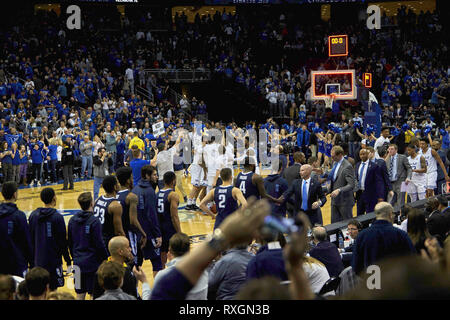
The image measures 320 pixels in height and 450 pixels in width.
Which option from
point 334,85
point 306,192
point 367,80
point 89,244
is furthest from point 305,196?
point 367,80

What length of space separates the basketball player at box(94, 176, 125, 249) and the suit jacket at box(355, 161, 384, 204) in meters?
5.06

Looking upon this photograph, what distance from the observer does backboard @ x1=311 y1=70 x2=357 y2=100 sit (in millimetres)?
23250

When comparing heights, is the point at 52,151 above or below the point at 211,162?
above

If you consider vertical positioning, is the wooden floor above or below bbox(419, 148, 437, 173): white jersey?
below

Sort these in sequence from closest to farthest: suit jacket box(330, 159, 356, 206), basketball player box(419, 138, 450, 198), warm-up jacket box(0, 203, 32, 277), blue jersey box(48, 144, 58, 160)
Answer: warm-up jacket box(0, 203, 32, 277) → suit jacket box(330, 159, 356, 206) → basketball player box(419, 138, 450, 198) → blue jersey box(48, 144, 58, 160)

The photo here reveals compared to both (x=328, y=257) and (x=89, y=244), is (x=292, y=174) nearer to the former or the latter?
(x=328, y=257)

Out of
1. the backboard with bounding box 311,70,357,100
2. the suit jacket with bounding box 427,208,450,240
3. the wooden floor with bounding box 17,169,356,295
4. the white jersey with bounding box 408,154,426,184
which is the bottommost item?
the wooden floor with bounding box 17,169,356,295

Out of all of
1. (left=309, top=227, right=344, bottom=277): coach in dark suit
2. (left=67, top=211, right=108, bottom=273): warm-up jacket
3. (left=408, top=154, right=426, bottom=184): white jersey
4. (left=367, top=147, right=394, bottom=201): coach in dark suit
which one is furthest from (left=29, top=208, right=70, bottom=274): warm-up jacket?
(left=408, top=154, right=426, bottom=184): white jersey

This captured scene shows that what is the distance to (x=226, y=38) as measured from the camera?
34.2m

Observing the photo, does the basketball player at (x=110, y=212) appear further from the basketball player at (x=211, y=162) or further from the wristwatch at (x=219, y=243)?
the basketball player at (x=211, y=162)

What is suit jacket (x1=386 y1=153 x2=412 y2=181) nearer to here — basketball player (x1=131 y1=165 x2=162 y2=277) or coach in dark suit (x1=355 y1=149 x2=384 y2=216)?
coach in dark suit (x1=355 y1=149 x2=384 y2=216)

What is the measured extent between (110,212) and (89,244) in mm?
653

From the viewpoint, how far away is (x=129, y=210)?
7.55m
